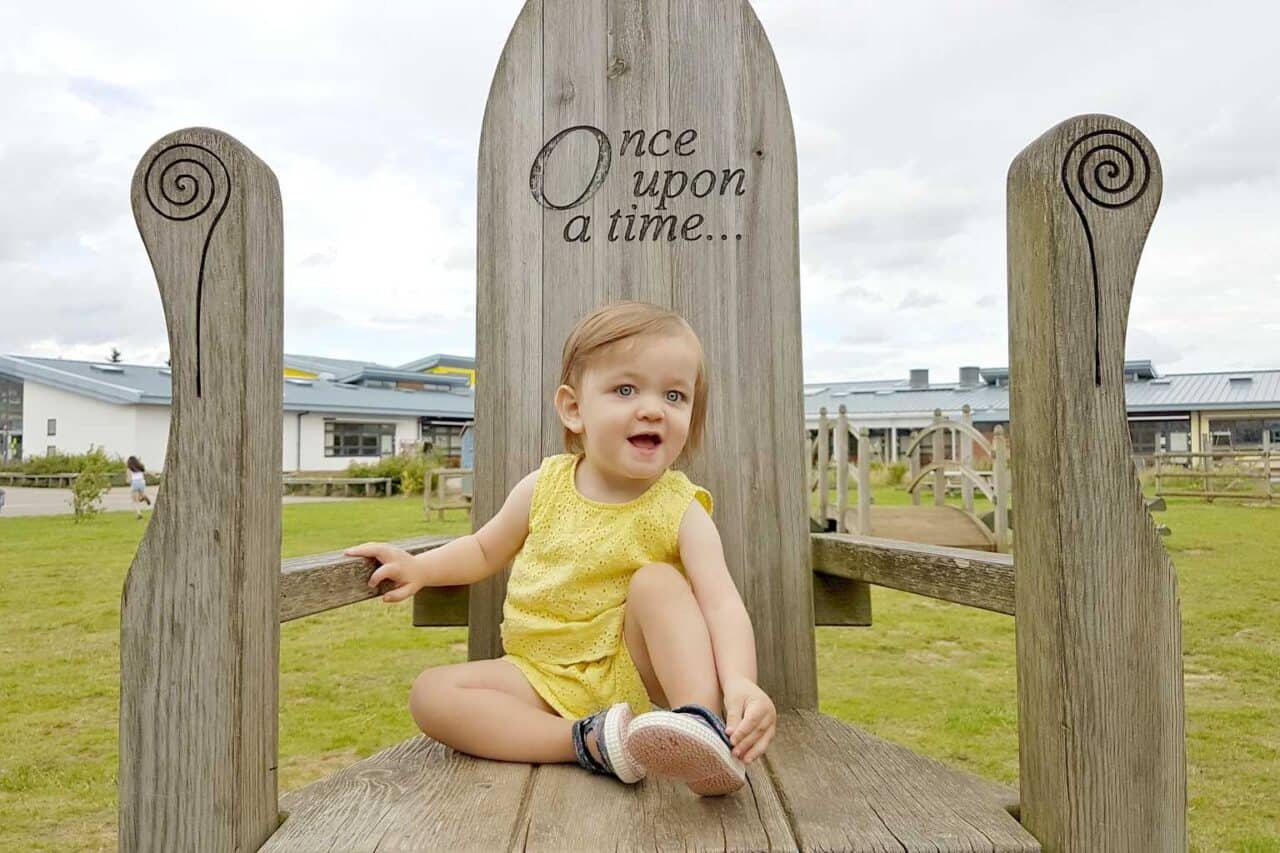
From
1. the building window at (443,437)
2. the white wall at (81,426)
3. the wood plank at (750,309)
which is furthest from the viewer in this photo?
the building window at (443,437)

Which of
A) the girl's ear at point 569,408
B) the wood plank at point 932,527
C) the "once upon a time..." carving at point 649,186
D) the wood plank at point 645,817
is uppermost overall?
the "once upon a time..." carving at point 649,186

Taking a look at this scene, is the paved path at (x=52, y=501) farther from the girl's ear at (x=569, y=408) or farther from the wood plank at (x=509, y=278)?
the girl's ear at (x=569, y=408)

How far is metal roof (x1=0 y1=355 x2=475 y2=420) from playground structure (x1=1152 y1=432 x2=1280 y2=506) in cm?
1493

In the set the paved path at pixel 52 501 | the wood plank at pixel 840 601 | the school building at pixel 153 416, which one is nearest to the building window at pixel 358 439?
the school building at pixel 153 416

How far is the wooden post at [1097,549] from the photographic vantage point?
33.7 inches

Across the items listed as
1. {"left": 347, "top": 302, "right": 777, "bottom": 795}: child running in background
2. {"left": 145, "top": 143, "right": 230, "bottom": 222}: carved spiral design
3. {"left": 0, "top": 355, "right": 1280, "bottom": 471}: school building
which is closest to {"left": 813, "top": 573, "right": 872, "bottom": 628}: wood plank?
{"left": 347, "top": 302, "right": 777, "bottom": 795}: child running in background

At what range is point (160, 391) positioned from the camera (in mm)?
18500

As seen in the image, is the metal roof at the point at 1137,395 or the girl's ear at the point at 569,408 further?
the metal roof at the point at 1137,395

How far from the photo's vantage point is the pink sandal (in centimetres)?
88

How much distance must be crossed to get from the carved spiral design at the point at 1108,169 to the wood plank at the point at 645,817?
683 mm

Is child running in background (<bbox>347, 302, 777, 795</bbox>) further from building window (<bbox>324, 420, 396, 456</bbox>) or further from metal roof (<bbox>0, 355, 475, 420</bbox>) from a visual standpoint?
building window (<bbox>324, 420, 396, 456</bbox>)

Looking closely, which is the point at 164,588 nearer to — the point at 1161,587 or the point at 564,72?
the point at 1161,587

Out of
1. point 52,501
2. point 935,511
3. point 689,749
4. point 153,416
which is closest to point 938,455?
point 935,511

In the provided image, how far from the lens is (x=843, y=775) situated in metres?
1.03
